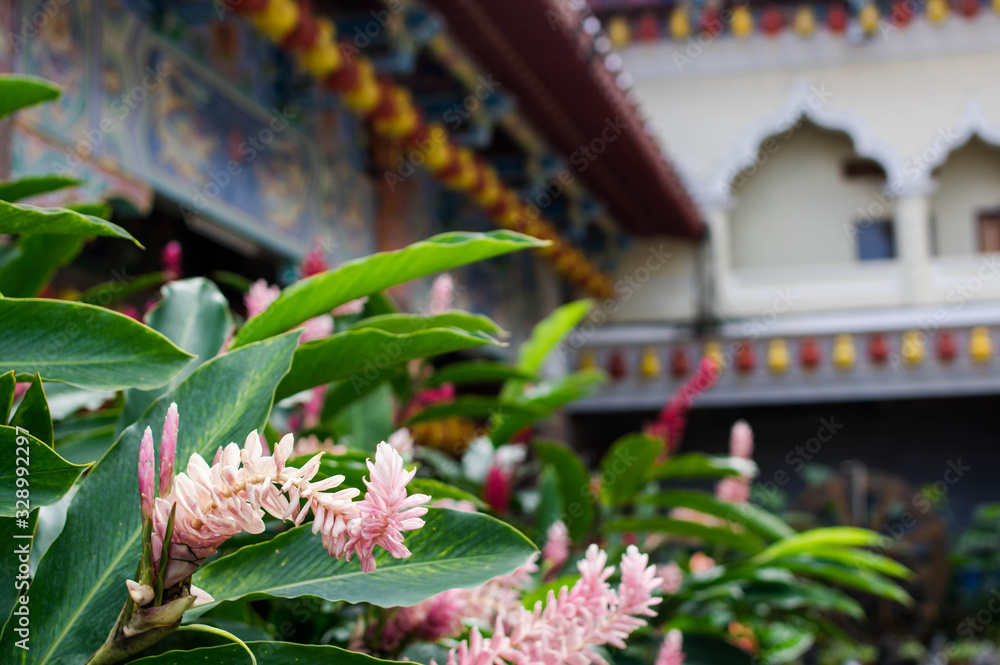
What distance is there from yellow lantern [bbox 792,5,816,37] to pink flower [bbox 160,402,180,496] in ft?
24.0

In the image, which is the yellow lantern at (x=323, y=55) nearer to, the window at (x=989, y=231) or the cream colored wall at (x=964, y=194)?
the cream colored wall at (x=964, y=194)

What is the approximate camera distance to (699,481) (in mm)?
7355

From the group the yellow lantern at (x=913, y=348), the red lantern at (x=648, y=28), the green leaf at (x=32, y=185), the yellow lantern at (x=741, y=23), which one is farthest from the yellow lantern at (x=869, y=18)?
the green leaf at (x=32, y=185)

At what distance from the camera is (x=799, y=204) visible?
753 cm

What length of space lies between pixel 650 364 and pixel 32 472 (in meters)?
6.17

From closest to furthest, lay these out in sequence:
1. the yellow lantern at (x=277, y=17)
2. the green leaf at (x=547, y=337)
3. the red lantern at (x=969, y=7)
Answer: the green leaf at (x=547, y=337), the yellow lantern at (x=277, y=17), the red lantern at (x=969, y=7)

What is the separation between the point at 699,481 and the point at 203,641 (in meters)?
7.04

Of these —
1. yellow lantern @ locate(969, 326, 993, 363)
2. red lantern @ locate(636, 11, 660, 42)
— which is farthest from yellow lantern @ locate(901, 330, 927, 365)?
red lantern @ locate(636, 11, 660, 42)

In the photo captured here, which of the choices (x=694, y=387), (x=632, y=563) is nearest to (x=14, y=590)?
(x=632, y=563)

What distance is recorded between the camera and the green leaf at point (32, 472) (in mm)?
445

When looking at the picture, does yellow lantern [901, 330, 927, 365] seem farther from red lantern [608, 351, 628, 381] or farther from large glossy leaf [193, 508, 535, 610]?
large glossy leaf [193, 508, 535, 610]

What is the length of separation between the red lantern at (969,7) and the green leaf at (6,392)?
752 centimetres

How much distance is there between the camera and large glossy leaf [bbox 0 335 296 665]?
18.1 inches

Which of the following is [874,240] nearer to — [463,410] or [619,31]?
[619,31]
